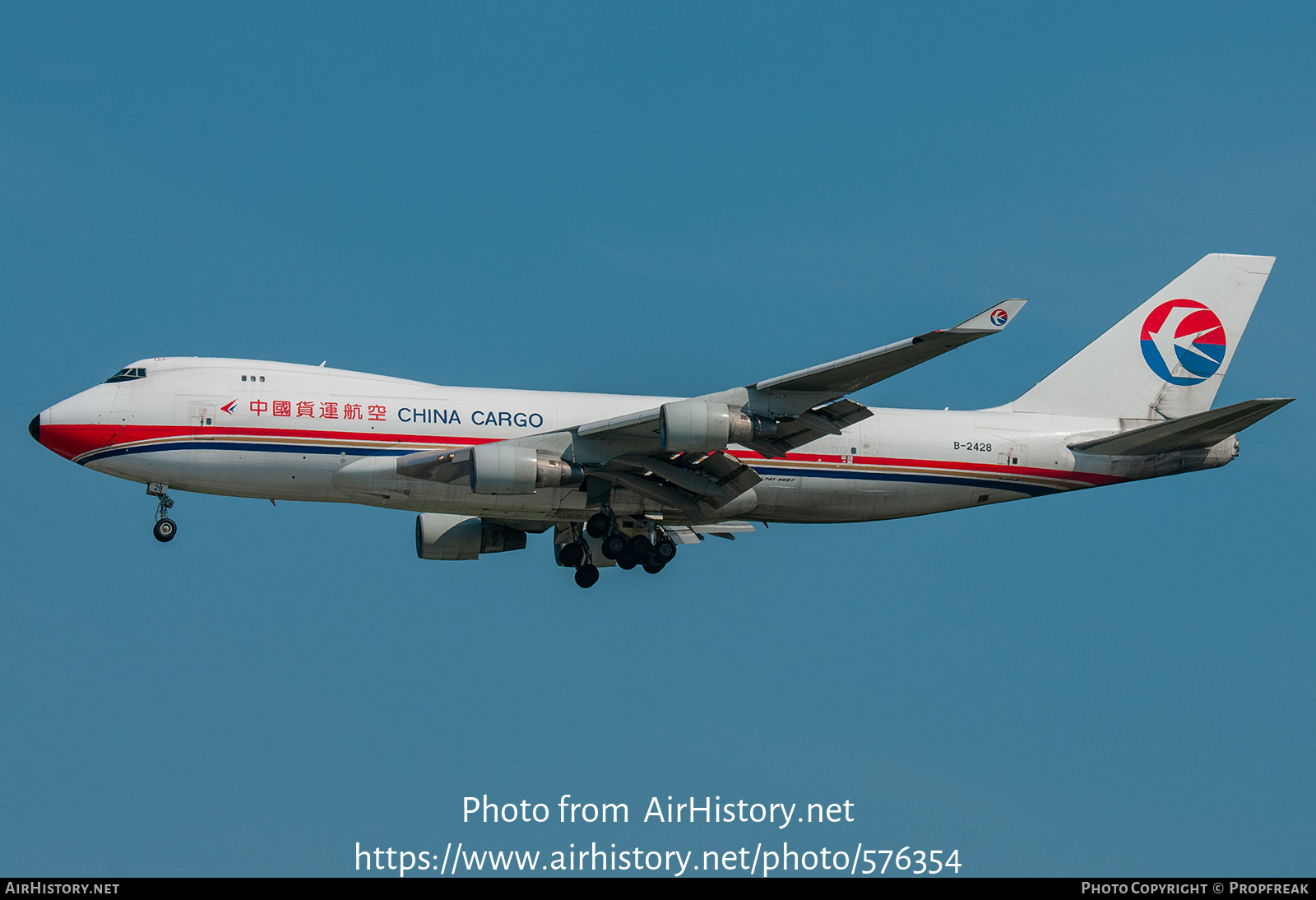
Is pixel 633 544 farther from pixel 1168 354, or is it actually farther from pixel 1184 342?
pixel 1184 342

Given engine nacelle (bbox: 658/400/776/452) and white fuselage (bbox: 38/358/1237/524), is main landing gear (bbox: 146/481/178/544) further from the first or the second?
engine nacelle (bbox: 658/400/776/452)

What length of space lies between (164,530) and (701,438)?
13.2m

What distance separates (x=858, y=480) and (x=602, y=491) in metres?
6.41

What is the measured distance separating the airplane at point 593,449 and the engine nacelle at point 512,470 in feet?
0.13

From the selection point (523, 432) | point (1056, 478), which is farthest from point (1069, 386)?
point (523, 432)

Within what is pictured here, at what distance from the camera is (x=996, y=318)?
1184 inches

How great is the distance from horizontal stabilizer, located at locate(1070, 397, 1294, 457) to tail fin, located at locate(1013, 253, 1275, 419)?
6.39 ft

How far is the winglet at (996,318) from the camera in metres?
30.0

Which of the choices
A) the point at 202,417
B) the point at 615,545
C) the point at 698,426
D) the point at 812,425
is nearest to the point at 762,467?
the point at 812,425

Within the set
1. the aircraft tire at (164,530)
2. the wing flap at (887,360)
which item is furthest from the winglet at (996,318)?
the aircraft tire at (164,530)

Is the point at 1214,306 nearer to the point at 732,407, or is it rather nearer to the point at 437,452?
the point at 732,407

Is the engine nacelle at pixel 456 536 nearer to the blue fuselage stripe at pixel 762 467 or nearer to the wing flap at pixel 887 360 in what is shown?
the blue fuselage stripe at pixel 762 467

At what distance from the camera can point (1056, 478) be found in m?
39.3

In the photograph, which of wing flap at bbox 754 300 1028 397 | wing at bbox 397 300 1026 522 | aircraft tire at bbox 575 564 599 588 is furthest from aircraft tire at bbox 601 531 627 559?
wing flap at bbox 754 300 1028 397
